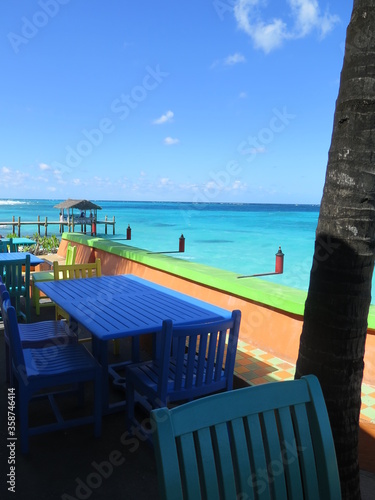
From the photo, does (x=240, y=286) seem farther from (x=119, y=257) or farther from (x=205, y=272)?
(x=119, y=257)

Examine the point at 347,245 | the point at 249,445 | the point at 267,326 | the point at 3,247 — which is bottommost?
the point at 267,326

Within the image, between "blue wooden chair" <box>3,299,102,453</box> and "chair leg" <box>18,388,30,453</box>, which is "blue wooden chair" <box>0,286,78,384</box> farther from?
"chair leg" <box>18,388,30,453</box>

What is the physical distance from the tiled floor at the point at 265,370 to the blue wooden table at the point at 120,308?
2.13 feet

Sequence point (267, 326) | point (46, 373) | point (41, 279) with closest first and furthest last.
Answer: point (46, 373), point (267, 326), point (41, 279)

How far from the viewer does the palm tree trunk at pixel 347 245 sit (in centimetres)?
145

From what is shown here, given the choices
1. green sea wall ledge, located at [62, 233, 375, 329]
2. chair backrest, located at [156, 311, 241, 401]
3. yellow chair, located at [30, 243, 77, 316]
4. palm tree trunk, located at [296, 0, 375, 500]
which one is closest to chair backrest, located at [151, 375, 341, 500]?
palm tree trunk, located at [296, 0, 375, 500]

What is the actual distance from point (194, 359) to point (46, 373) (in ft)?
2.76

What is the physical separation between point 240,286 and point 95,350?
157 centimetres

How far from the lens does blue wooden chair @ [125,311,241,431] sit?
2120mm

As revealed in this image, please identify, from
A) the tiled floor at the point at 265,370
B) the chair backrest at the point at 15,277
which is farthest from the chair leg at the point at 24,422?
the chair backrest at the point at 15,277

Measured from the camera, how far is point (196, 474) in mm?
943

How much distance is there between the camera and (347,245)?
1490 mm

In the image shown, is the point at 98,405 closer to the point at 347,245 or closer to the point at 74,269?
the point at 347,245

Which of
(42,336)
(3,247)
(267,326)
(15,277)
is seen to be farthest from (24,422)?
(3,247)
